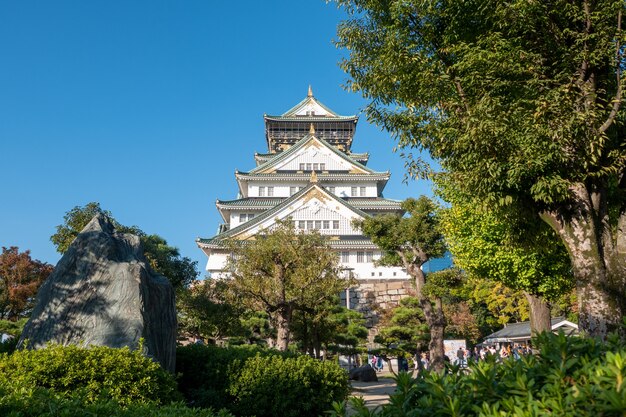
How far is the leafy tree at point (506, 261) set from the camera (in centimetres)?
1580

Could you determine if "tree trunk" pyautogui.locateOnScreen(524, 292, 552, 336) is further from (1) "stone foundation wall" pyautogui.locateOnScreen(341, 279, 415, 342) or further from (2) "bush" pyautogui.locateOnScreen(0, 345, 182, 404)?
(1) "stone foundation wall" pyautogui.locateOnScreen(341, 279, 415, 342)

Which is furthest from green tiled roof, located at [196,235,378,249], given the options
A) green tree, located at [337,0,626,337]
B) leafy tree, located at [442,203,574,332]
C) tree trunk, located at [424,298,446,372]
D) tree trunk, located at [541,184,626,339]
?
tree trunk, located at [541,184,626,339]

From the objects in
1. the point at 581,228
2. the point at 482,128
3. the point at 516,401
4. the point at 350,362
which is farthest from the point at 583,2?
the point at 350,362

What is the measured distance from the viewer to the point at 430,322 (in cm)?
1841

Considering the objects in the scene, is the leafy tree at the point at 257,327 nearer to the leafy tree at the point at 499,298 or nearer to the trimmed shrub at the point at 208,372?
the leafy tree at the point at 499,298

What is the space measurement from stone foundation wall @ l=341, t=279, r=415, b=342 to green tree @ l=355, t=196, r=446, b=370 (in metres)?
16.3

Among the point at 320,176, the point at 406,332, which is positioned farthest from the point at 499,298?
the point at 320,176

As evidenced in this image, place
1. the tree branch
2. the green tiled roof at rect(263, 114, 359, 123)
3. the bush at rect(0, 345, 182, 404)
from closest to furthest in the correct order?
1. the bush at rect(0, 345, 182, 404)
2. the tree branch
3. the green tiled roof at rect(263, 114, 359, 123)

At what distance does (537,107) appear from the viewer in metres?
8.25

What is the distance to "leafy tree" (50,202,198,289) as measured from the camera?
22.4 metres

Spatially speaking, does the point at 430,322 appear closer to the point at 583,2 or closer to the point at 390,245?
the point at 390,245

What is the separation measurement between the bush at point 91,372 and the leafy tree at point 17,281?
27.9 metres

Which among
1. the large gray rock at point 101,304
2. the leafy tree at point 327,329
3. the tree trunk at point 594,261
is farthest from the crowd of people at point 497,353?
the leafy tree at point 327,329

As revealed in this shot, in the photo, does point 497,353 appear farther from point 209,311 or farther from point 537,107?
point 209,311
